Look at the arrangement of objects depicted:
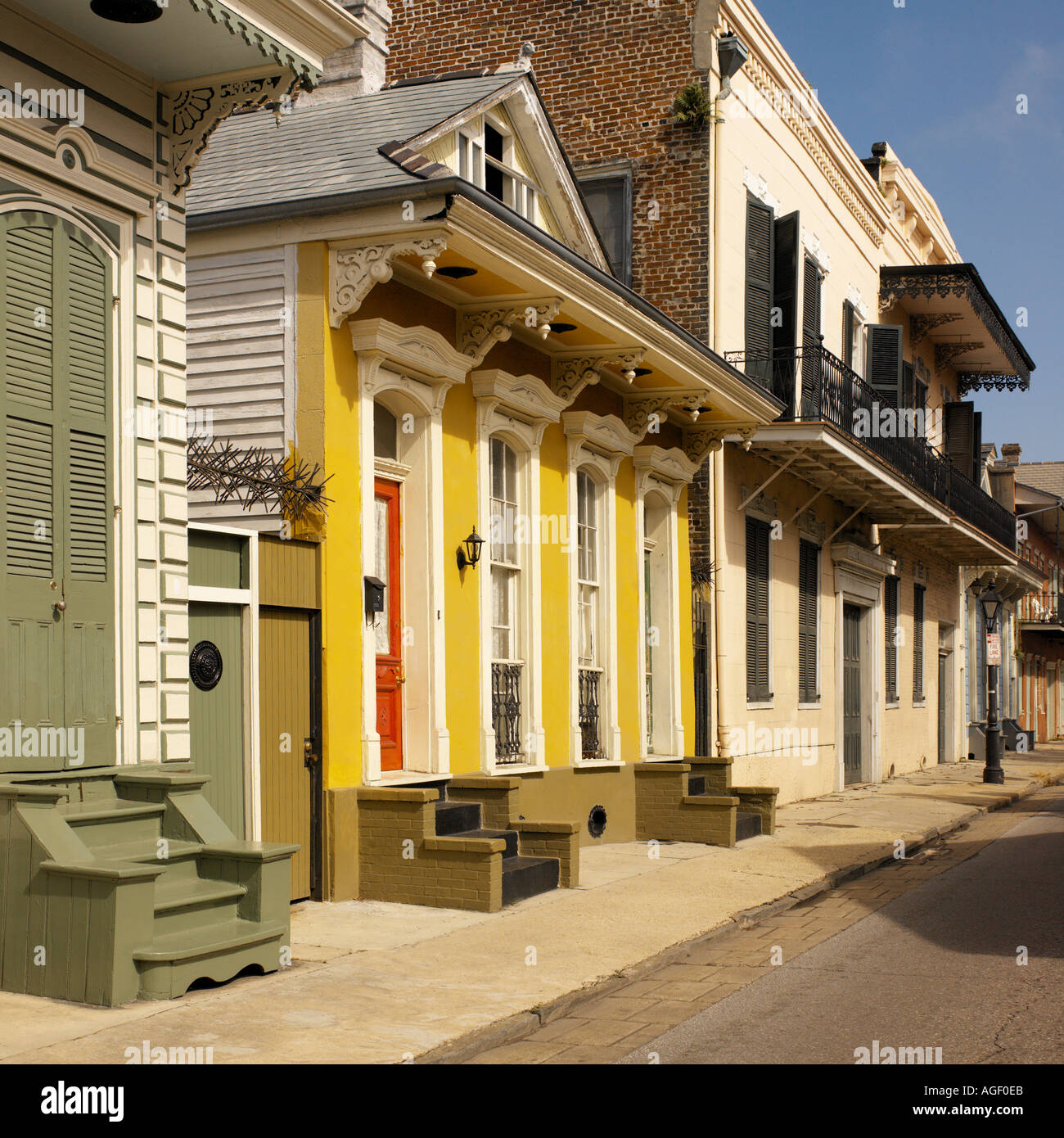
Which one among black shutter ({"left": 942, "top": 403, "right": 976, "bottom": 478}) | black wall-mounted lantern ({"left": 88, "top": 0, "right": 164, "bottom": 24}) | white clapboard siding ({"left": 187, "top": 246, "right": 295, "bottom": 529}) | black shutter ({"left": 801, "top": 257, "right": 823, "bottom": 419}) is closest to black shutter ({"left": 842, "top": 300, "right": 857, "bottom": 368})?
black shutter ({"left": 801, "top": 257, "right": 823, "bottom": 419})

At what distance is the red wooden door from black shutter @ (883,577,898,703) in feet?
51.4

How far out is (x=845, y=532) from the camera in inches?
862

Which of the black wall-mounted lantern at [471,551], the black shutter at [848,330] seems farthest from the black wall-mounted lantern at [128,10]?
the black shutter at [848,330]

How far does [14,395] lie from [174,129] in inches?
81.2

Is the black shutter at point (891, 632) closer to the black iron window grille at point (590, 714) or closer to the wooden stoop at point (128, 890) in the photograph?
the black iron window grille at point (590, 714)

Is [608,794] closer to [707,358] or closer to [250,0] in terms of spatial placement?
[707,358]

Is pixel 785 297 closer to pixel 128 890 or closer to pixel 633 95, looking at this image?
pixel 633 95

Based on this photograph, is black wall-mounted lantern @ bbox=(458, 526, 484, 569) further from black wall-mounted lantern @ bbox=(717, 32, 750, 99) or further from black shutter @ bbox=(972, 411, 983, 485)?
black shutter @ bbox=(972, 411, 983, 485)

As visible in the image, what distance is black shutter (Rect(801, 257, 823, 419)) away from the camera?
17.3 meters

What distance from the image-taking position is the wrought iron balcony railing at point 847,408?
56.6ft

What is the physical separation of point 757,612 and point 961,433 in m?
13.9
